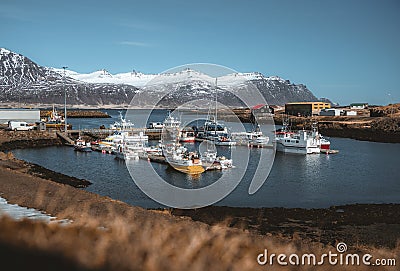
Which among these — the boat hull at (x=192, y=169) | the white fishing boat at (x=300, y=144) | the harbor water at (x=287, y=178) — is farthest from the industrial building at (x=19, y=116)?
the boat hull at (x=192, y=169)

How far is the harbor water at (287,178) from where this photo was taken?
16.9 metres

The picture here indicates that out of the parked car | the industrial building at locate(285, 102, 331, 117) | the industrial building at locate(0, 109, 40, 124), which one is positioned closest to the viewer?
the parked car

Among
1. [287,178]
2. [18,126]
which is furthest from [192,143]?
[287,178]

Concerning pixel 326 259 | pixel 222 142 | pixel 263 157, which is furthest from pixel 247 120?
pixel 326 259

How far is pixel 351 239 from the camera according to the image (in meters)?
10.9

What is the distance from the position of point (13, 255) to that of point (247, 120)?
265 ft

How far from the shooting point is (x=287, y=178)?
74.1 ft

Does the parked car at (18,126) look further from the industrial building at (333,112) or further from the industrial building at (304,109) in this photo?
the industrial building at (304,109)

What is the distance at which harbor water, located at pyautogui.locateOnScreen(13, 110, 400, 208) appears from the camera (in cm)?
1694

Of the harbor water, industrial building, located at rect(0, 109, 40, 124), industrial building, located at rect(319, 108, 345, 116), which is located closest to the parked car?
industrial building, located at rect(0, 109, 40, 124)

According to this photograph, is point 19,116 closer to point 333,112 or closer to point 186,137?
point 186,137

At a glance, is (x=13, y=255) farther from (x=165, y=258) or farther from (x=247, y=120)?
(x=247, y=120)

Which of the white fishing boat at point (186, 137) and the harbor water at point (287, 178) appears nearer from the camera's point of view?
the harbor water at point (287, 178)

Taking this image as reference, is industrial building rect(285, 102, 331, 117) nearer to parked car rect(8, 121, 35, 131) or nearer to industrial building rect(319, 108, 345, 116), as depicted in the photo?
industrial building rect(319, 108, 345, 116)
